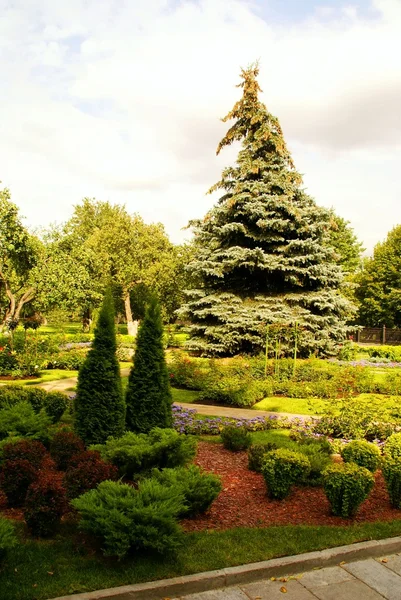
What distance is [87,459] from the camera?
5.00 m

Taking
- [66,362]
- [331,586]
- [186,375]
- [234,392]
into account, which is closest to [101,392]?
[331,586]

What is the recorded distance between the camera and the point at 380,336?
34.9 metres

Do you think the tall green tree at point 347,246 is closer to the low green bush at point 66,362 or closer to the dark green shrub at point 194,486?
the low green bush at point 66,362

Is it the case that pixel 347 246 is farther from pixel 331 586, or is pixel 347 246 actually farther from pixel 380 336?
pixel 331 586

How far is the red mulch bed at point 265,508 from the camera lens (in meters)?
4.75

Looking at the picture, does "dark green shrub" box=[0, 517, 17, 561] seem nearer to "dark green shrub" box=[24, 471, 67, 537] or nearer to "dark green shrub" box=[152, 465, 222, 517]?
"dark green shrub" box=[24, 471, 67, 537]

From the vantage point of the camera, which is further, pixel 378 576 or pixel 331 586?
pixel 378 576

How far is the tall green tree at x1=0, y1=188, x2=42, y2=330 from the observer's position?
18234mm

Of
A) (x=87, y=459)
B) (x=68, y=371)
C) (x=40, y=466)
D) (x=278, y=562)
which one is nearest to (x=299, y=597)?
(x=278, y=562)

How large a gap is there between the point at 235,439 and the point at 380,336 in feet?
100

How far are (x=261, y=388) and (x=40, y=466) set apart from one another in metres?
7.89

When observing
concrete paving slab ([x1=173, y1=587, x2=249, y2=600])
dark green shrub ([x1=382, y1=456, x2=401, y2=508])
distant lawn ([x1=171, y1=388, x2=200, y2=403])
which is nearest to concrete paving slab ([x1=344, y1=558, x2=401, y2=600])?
concrete paving slab ([x1=173, y1=587, x2=249, y2=600])

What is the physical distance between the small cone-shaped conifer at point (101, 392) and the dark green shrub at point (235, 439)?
68.5 inches

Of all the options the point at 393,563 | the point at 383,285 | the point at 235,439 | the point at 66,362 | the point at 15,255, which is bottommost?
the point at 393,563
